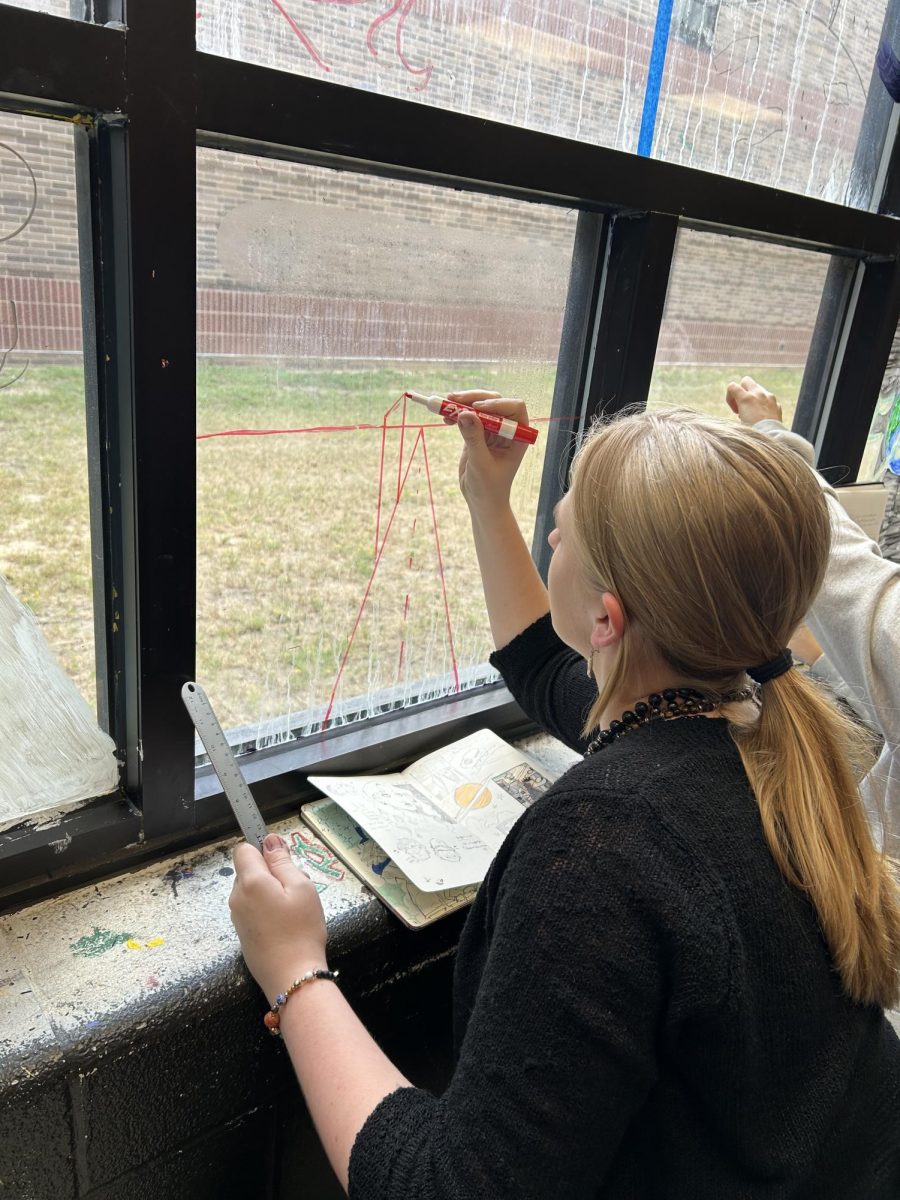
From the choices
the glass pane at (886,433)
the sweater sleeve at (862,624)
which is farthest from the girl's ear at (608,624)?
the glass pane at (886,433)

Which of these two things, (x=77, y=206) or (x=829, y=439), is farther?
Result: (x=829, y=439)

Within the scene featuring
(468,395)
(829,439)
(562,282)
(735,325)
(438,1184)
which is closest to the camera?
(438,1184)

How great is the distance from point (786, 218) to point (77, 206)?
1.01 meters

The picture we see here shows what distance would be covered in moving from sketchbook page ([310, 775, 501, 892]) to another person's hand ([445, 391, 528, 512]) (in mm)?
372

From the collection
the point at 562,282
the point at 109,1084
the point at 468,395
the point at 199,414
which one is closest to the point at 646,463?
the point at 468,395

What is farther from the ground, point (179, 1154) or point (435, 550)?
point (435, 550)

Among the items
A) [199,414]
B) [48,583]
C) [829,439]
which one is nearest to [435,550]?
[199,414]

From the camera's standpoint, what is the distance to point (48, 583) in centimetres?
82

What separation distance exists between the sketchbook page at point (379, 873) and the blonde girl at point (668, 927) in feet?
0.49

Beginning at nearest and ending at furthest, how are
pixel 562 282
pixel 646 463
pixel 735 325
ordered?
pixel 646 463
pixel 562 282
pixel 735 325

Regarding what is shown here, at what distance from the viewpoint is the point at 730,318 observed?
135cm

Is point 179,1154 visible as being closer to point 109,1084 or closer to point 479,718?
point 109,1084

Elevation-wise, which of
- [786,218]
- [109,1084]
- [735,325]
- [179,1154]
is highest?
[786,218]

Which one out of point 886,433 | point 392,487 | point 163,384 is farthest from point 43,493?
point 886,433
